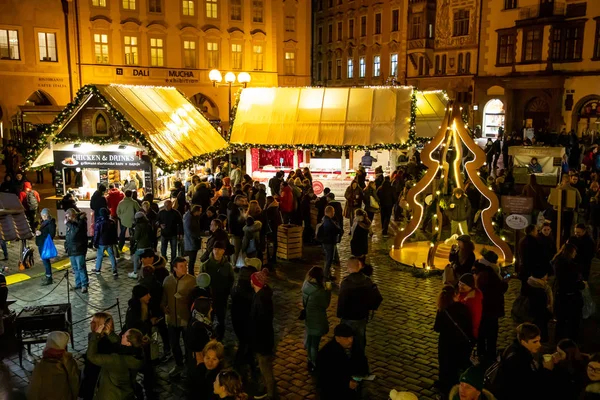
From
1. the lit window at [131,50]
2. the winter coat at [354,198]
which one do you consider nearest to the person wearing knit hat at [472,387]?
the winter coat at [354,198]

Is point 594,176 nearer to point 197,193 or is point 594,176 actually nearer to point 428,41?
point 197,193

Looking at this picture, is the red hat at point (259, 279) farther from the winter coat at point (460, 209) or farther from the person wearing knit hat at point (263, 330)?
the winter coat at point (460, 209)

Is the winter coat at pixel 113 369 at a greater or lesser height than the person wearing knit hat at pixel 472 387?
lesser

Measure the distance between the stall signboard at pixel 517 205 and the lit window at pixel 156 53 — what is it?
2524 cm

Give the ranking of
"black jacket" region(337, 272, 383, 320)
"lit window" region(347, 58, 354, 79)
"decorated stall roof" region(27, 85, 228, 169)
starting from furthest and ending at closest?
"lit window" region(347, 58, 354, 79)
"decorated stall roof" region(27, 85, 228, 169)
"black jacket" region(337, 272, 383, 320)

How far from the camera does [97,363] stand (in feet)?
18.7

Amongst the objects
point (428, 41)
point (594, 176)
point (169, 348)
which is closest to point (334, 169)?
point (594, 176)

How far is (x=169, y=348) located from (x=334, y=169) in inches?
560

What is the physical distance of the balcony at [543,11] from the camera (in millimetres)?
34875

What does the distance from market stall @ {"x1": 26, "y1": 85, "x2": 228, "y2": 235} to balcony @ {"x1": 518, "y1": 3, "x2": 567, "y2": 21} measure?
28188 mm

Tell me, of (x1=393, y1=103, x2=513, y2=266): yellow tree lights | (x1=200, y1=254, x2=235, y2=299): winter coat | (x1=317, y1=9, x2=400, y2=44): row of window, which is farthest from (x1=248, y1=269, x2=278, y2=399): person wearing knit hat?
(x1=317, y1=9, x2=400, y2=44): row of window

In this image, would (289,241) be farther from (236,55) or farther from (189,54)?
(236,55)

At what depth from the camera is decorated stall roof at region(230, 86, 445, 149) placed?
20453 mm

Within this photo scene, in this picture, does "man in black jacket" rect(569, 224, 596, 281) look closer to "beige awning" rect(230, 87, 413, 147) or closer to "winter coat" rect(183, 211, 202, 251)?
"winter coat" rect(183, 211, 202, 251)
